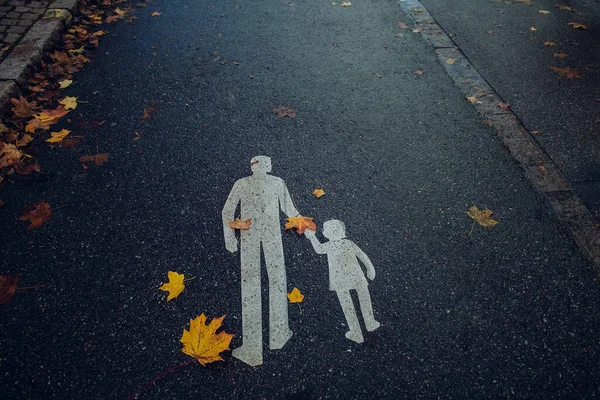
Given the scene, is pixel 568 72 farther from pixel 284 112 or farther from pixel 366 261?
pixel 366 261

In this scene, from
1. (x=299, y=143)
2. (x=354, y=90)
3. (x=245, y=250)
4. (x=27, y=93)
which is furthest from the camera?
(x=354, y=90)

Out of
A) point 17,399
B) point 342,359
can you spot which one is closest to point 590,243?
point 342,359

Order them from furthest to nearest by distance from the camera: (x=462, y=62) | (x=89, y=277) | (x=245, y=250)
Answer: (x=462, y=62) → (x=245, y=250) → (x=89, y=277)

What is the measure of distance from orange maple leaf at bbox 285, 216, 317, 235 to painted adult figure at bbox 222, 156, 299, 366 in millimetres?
58

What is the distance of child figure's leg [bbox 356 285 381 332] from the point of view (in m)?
2.30

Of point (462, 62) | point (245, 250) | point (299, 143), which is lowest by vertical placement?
point (245, 250)

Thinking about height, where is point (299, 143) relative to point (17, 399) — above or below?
above

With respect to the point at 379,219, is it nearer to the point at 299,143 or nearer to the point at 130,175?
the point at 299,143

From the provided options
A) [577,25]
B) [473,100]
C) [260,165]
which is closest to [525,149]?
[473,100]

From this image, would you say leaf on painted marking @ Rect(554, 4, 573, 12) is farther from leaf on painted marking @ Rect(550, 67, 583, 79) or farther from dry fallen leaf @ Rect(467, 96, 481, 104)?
dry fallen leaf @ Rect(467, 96, 481, 104)

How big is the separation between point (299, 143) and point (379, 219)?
1212mm

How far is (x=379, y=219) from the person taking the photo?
291cm

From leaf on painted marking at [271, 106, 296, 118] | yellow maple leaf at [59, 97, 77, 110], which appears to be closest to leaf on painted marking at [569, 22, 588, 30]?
leaf on painted marking at [271, 106, 296, 118]

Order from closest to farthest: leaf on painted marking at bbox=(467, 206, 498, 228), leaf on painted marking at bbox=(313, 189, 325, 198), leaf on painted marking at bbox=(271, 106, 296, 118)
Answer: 1. leaf on painted marking at bbox=(467, 206, 498, 228)
2. leaf on painted marking at bbox=(313, 189, 325, 198)
3. leaf on painted marking at bbox=(271, 106, 296, 118)
